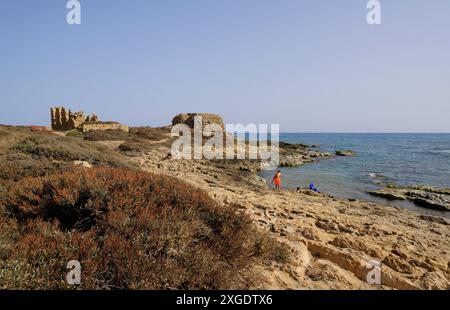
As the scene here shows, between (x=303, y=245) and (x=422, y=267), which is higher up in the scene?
(x=303, y=245)

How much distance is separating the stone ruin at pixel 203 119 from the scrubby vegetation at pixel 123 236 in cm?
4281

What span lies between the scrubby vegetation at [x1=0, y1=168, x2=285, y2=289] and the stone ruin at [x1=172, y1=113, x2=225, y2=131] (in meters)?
42.8

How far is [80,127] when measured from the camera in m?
37.8

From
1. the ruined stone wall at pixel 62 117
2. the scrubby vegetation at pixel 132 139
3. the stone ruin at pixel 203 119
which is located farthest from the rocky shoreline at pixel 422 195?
the ruined stone wall at pixel 62 117

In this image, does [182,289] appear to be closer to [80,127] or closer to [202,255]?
[202,255]

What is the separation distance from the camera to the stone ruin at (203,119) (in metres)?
49.0

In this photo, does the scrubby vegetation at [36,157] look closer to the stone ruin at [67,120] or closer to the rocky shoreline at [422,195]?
the rocky shoreline at [422,195]

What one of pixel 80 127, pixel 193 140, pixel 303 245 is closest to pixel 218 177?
pixel 303 245

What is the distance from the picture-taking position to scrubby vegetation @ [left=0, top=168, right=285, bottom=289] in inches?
139

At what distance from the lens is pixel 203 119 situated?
161 feet

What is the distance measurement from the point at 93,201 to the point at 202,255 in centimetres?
220

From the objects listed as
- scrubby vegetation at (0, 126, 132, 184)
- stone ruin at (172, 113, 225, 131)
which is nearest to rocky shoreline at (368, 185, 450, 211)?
scrubby vegetation at (0, 126, 132, 184)

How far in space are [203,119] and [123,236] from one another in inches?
1794

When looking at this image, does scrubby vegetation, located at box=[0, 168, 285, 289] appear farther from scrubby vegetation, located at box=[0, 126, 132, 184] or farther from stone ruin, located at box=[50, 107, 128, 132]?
stone ruin, located at box=[50, 107, 128, 132]
